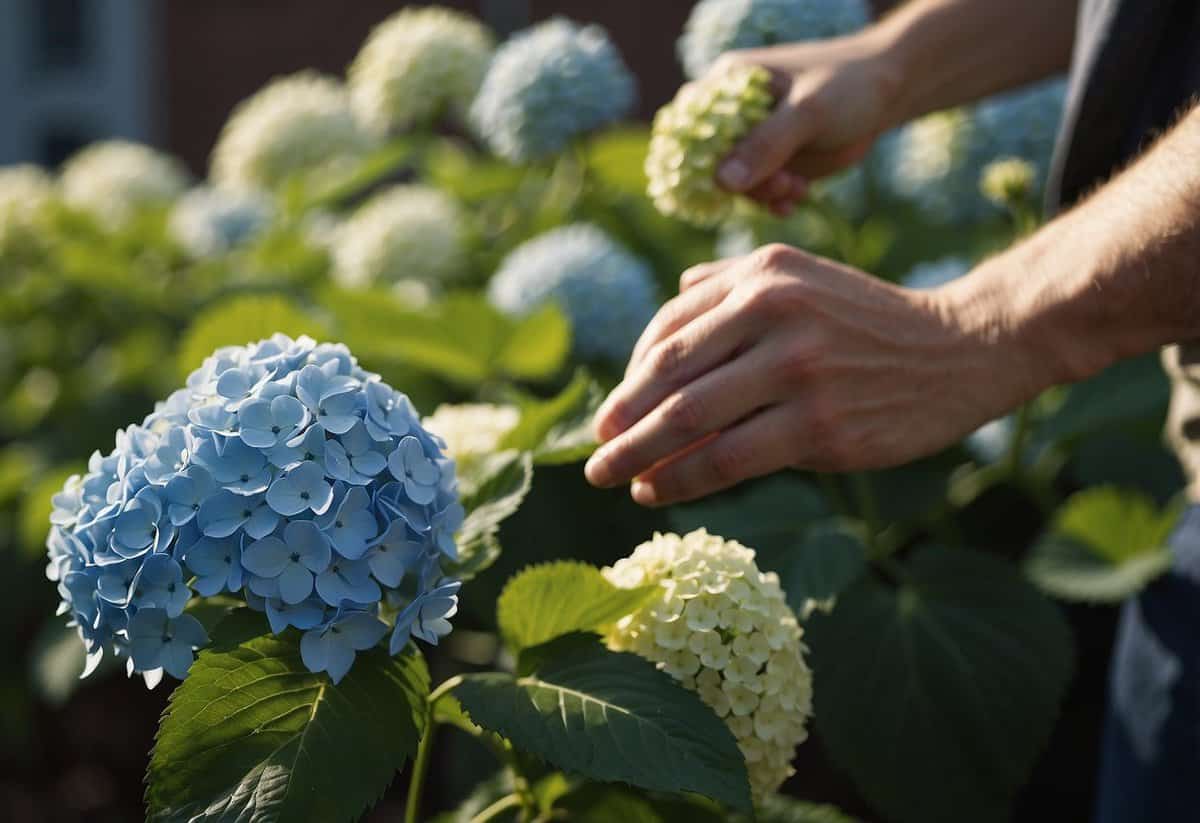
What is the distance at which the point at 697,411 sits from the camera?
92 centimetres

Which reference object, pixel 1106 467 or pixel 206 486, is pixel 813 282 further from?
pixel 1106 467

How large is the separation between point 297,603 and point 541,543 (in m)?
0.55

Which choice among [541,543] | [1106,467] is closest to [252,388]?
[541,543]

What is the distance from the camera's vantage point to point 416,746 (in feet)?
2.92

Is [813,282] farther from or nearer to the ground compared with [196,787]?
farther from the ground

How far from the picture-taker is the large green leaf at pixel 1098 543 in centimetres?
141

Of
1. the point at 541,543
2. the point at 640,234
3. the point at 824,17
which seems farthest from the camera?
the point at 640,234

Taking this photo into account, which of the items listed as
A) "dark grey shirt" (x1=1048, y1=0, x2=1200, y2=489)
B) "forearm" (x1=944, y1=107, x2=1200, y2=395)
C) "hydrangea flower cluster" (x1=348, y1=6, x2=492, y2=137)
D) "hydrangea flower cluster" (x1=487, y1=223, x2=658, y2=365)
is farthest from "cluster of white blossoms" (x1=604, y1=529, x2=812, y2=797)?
"hydrangea flower cluster" (x1=348, y1=6, x2=492, y2=137)

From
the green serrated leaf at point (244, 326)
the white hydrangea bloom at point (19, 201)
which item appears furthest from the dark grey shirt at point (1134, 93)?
the white hydrangea bloom at point (19, 201)

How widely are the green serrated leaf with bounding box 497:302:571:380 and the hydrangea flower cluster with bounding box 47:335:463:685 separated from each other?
0.64m

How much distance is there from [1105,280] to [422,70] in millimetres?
1493

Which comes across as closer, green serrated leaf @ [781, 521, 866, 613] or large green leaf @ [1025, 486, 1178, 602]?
green serrated leaf @ [781, 521, 866, 613]

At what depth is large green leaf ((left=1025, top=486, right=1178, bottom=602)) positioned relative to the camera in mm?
1409

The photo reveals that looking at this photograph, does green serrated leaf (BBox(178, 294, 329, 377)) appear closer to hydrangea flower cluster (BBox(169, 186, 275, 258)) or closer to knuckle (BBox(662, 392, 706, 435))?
knuckle (BBox(662, 392, 706, 435))
